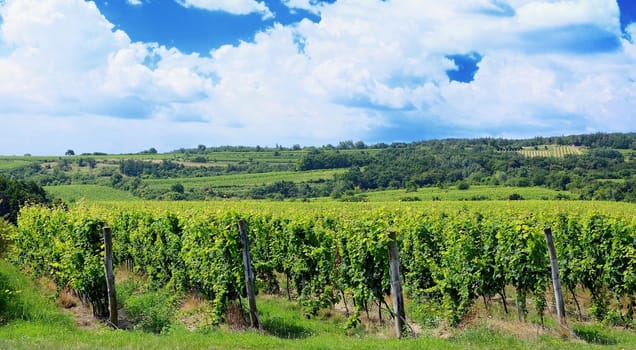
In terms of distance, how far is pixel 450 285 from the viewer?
12.0 meters

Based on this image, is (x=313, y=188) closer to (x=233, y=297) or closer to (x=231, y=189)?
(x=231, y=189)

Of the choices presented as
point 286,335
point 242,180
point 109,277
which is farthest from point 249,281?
point 242,180

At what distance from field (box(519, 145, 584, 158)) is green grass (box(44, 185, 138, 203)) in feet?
317

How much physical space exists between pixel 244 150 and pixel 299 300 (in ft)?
517

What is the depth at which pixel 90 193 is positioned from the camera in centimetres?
9019

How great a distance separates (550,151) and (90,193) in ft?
371

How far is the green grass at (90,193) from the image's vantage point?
3433 inches

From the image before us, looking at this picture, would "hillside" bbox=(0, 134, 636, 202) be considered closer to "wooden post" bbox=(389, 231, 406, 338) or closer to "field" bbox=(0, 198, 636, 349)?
"field" bbox=(0, 198, 636, 349)

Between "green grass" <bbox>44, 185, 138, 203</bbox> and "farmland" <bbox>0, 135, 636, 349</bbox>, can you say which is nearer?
"farmland" <bbox>0, 135, 636, 349</bbox>

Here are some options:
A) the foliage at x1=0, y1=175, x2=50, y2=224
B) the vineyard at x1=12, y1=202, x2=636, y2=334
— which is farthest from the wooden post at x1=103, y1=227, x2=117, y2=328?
the foliage at x1=0, y1=175, x2=50, y2=224

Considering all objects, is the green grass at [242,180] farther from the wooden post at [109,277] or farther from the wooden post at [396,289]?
the wooden post at [396,289]

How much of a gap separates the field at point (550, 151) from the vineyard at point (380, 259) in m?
122

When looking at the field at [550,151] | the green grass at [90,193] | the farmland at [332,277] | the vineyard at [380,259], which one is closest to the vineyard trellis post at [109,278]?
the farmland at [332,277]

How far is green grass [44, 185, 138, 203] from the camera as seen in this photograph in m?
87.2
